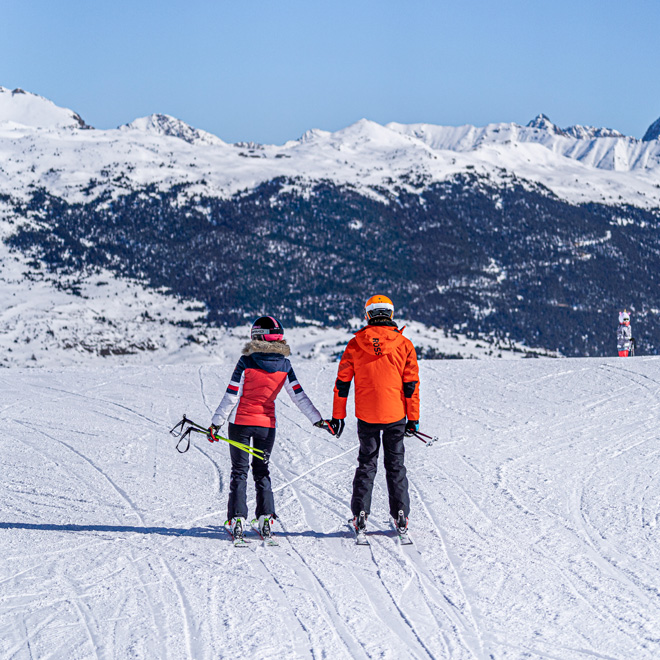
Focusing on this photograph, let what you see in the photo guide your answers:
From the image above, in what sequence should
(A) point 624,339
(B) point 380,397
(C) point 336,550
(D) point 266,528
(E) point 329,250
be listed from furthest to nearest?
(E) point 329,250, (A) point 624,339, (D) point 266,528, (B) point 380,397, (C) point 336,550

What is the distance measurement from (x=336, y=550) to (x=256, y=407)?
1223mm

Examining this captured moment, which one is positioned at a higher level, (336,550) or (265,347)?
(265,347)

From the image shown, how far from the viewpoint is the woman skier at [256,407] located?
5.73 meters

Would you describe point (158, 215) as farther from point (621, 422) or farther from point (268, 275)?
point (621, 422)

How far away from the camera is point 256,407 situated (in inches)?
227

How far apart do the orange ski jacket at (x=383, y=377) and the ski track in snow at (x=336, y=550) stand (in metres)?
1.00

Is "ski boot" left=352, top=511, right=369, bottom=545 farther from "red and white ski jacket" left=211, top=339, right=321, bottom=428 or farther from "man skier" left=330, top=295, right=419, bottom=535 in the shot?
"red and white ski jacket" left=211, top=339, right=321, bottom=428

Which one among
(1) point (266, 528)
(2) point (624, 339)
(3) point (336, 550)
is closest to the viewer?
(3) point (336, 550)

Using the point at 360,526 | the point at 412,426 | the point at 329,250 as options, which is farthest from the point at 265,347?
the point at 329,250

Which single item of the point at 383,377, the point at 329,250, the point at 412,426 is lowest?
the point at 412,426

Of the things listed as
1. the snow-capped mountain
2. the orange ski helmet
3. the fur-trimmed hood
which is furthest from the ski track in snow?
the snow-capped mountain

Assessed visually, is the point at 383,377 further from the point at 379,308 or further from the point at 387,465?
the point at 387,465

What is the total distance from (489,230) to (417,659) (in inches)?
7273

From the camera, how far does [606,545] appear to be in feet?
18.1
